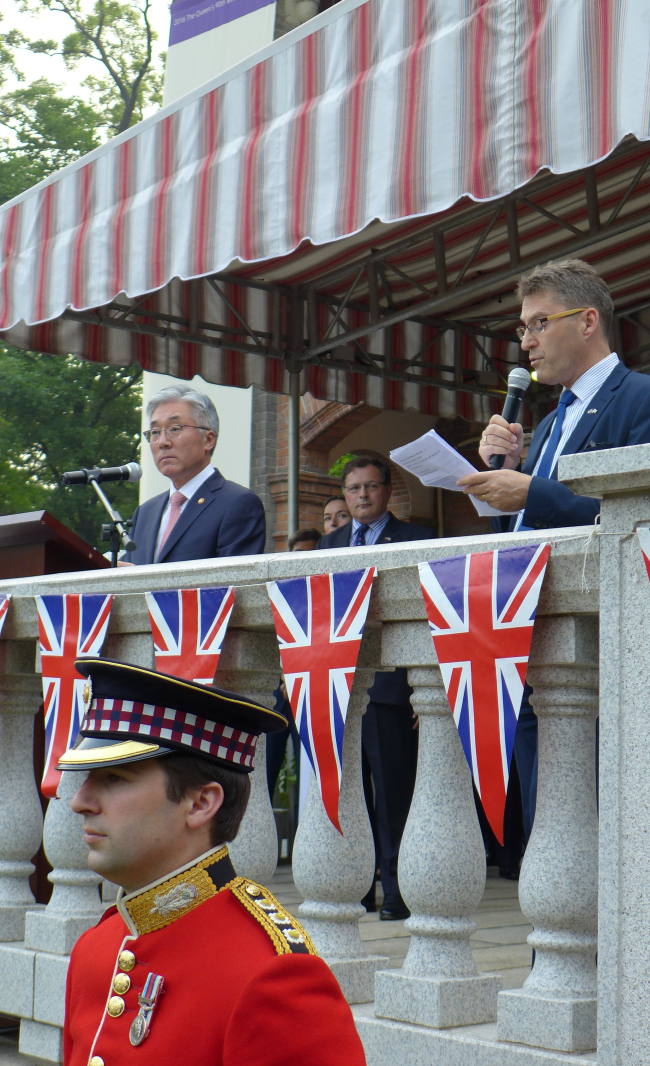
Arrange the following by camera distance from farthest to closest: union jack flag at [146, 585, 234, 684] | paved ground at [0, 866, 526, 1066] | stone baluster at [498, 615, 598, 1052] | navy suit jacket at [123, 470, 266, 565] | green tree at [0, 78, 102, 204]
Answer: green tree at [0, 78, 102, 204] < navy suit jacket at [123, 470, 266, 565] < paved ground at [0, 866, 526, 1066] < union jack flag at [146, 585, 234, 684] < stone baluster at [498, 615, 598, 1052]

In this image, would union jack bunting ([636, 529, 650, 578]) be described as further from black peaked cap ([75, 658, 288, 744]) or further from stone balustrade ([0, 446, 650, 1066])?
black peaked cap ([75, 658, 288, 744])

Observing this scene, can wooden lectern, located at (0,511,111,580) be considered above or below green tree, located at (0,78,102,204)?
below

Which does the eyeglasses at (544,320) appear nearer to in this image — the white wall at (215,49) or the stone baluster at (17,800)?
the stone baluster at (17,800)

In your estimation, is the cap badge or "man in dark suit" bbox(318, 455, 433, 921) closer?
the cap badge

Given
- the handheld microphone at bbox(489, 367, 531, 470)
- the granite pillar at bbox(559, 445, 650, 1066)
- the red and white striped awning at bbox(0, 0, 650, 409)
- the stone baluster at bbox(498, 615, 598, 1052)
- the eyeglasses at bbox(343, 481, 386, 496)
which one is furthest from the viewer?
the eyeglasses at bbox(343, 481, 386, 496)

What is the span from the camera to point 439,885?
7.63ft

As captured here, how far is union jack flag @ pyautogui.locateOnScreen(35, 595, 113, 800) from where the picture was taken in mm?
3061

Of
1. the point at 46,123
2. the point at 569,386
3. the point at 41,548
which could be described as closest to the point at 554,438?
the point at 569,386

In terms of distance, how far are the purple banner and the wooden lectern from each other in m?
8.92

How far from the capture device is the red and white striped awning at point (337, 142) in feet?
11.7

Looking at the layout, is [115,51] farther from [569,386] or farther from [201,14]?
[569,386]

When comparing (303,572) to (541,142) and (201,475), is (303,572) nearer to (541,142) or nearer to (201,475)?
(201,475)

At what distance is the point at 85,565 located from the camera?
375cm

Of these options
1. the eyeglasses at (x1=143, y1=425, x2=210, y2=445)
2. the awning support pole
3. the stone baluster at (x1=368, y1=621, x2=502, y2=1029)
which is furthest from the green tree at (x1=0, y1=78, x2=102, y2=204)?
the stone baluster at (x1=368, y1=621, x2=502, y2=1029)
